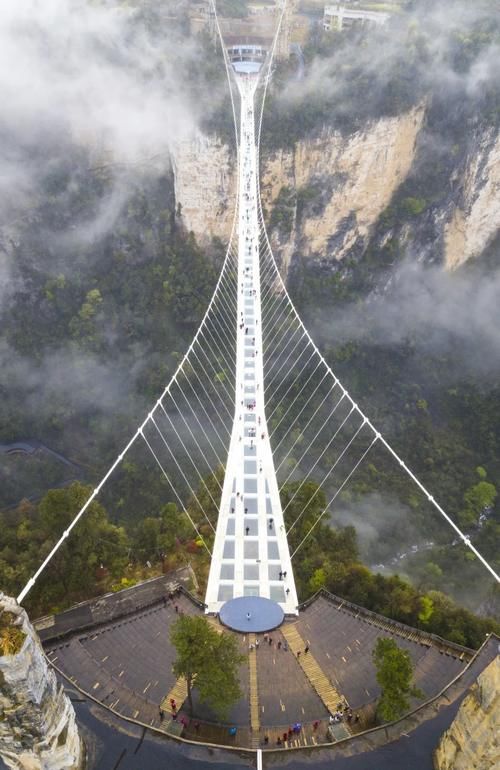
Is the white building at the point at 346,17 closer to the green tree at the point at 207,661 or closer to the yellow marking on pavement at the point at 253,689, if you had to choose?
the yellow marking on pavement at the point at 253,689

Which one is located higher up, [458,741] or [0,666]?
[0,666]

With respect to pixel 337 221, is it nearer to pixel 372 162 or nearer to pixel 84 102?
pixel 372 162

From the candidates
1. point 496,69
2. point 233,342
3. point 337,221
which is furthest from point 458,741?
point 496,69

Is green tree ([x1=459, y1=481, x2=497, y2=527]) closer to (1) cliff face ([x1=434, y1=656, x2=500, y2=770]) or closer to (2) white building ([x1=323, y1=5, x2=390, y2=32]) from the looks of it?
(1) cliff face ([x1=434, y1=656, x2=500, y2=770])

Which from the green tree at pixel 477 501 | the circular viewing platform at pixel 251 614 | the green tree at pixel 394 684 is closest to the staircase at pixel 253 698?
the circular viewing platform at pixel 251 614

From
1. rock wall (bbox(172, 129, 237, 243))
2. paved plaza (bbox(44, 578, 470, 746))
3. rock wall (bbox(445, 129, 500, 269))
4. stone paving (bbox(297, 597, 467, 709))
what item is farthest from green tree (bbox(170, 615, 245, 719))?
rock wall (bbox(445, 129, 500, 269))

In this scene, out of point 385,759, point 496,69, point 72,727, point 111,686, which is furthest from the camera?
point 496,69
